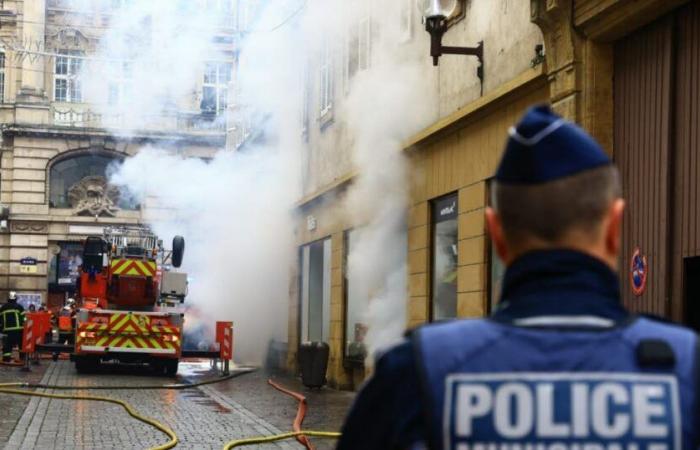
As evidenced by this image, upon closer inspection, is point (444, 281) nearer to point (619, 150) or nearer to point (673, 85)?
point (619, 150)

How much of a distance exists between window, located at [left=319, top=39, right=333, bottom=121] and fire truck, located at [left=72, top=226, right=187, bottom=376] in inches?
177

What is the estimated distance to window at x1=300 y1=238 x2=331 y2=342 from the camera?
2362 centimetres

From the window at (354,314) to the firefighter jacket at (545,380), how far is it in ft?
57.9

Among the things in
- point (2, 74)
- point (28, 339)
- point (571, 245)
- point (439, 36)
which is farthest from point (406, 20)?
point (2, 74)

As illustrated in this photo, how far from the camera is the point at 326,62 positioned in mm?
24016

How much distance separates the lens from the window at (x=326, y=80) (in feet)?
76.5

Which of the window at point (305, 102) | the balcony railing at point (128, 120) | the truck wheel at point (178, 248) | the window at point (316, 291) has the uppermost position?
the balcony railing at point (128, 120)

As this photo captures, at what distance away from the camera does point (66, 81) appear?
155 feet

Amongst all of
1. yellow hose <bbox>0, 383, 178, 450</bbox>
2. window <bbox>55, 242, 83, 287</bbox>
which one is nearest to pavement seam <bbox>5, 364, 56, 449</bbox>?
yellow hose <bbox>0, 383, 178, 450</bbox>

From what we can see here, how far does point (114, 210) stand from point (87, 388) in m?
28.9

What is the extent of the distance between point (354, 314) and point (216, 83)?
76.1 ft

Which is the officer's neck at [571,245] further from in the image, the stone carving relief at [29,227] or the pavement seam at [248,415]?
the stone carving relief at [29,227]

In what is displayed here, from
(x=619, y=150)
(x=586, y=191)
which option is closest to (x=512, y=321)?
(x=586, y=191)

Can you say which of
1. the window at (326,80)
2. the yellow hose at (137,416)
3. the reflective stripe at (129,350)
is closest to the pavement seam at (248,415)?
the yellow hose at (137,416)
